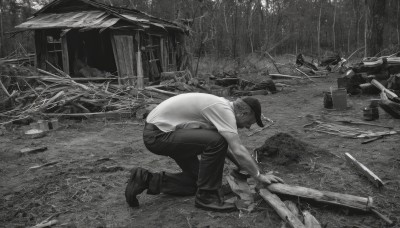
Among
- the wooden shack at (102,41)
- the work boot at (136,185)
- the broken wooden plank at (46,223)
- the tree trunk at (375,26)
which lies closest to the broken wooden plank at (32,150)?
the broken wooden plank at (46,223)

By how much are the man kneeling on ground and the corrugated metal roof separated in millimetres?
10419

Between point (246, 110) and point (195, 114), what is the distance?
0.50m

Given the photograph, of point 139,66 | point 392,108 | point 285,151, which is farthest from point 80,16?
point 285,151

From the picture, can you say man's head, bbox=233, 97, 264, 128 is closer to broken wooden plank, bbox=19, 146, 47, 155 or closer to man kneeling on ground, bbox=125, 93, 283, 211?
man kneeling on ground, bbox=125, 93, 283, 211

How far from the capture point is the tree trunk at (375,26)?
→ 54.5 ft

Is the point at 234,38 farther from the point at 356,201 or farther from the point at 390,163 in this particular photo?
the point at 356,201

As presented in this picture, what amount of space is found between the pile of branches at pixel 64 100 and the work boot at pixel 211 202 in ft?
22.3

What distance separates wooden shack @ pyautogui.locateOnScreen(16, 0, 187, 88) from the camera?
14203mm

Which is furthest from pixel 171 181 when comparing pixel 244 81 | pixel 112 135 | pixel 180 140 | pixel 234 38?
pixel 234 38

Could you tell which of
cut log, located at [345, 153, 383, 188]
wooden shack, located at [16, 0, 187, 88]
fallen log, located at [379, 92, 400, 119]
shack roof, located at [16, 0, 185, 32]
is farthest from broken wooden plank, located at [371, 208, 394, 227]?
shack roof, located at [16, 0, 185, 32]

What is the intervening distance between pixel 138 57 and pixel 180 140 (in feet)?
38.2

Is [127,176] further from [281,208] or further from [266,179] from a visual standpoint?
[281,208]

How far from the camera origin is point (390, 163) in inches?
196

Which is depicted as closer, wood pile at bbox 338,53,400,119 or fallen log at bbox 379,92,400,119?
fallen log at bbox 379,92,400,119
